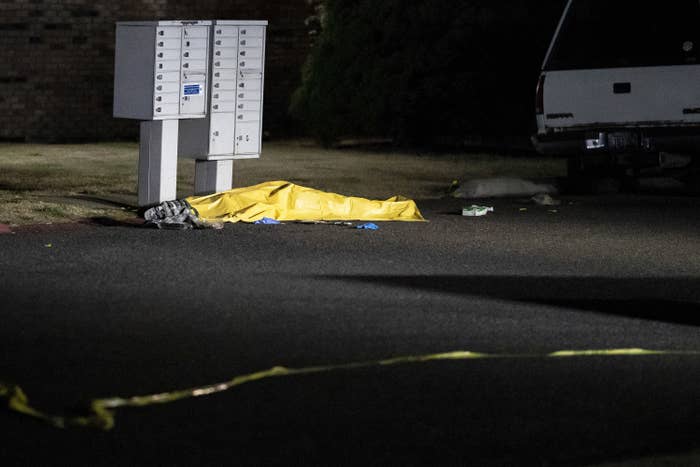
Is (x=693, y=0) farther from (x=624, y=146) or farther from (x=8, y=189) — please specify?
(x=8, y=189)

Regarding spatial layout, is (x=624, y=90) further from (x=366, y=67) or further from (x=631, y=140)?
(x=366, y=67)

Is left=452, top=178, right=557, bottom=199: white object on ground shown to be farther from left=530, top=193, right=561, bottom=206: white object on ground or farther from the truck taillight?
the truck taillight

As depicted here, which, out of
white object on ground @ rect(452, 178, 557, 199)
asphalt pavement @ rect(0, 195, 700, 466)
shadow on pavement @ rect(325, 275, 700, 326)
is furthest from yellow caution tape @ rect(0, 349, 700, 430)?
white object on ground @ rect(452, 178, 557, 199)

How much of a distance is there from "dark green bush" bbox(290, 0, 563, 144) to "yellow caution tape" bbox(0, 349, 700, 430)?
1477 cm

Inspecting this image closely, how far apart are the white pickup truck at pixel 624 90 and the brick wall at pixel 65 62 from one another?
356 inches

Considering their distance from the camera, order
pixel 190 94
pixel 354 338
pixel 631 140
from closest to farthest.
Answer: pixel 354 338
pixel 190 94
pixel 631 140

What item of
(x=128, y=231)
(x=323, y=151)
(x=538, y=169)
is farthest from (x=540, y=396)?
(x=323, y=151)

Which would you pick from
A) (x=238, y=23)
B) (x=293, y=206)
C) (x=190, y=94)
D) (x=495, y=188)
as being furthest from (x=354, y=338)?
(x=495, y=188)

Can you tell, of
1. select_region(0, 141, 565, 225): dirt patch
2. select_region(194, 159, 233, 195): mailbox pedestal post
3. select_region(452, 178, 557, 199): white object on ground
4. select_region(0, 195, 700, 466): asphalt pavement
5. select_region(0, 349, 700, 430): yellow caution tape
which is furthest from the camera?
select_region(452, 178, 557, 199): white object on ground

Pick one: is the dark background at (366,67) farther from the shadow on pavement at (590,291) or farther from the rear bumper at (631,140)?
the shadow on pavement at (590,291)

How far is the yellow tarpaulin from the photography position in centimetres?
1408

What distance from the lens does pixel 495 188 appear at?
655 inches

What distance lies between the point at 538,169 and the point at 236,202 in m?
6.98

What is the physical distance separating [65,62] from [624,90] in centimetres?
1015
